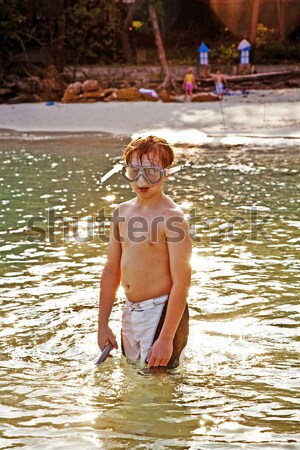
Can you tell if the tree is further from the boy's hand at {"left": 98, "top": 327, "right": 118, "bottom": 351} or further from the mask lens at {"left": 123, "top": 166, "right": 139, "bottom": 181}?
the boy's hand at {"left": 98, "top": 327, "right": 118, "bottom": 351}

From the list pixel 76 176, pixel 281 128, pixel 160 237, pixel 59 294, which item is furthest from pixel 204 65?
pixel 160 237

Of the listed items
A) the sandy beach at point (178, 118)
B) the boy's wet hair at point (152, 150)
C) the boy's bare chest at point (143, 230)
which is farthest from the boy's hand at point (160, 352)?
the sandy beach at point (178, 118)

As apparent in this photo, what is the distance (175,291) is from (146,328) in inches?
11.2

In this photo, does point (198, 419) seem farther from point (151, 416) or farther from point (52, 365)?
point (52, 365)

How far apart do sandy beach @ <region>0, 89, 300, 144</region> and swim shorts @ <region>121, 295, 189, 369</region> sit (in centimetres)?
1452

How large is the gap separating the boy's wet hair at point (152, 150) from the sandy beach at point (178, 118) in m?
14.5

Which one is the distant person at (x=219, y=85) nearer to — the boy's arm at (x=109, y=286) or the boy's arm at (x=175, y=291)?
the boy's arm at (x=109, y=286)

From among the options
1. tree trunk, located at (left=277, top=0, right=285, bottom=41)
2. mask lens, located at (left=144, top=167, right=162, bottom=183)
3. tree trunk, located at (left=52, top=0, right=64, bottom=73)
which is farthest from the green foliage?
mask lens, located at (left=144, top=167, right=162, bottom=183)

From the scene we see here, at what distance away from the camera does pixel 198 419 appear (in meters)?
4.17

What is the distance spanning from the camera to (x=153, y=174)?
14.1 feet

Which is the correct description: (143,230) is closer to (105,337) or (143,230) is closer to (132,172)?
(132,172)

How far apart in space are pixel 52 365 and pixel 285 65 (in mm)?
28645

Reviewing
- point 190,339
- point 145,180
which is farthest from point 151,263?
point 190,339

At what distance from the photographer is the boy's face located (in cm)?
428
